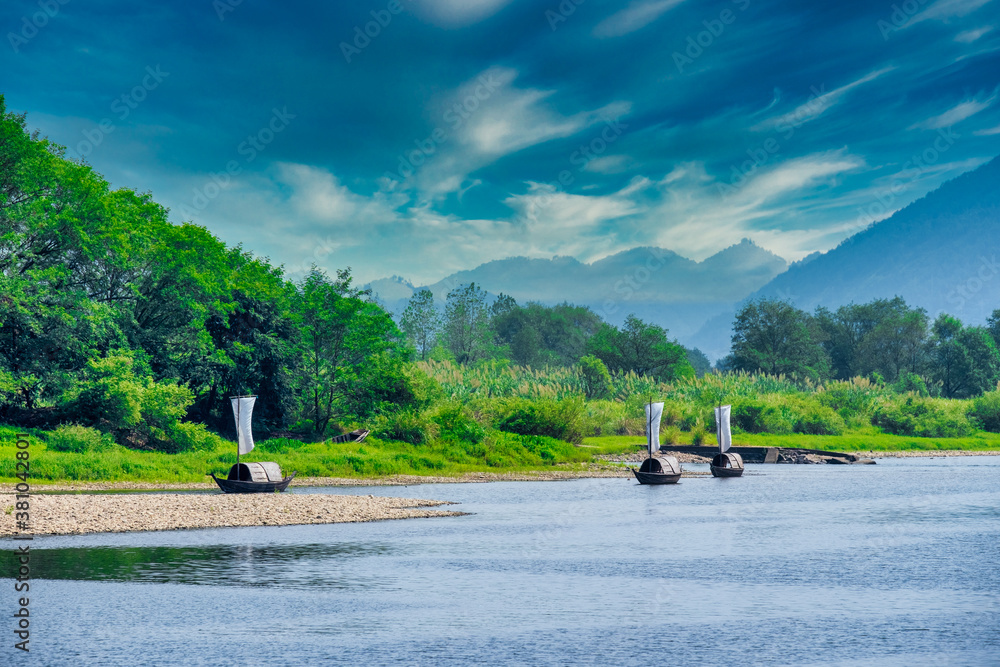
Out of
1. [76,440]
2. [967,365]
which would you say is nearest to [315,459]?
[76,440]

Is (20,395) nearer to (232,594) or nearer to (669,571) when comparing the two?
(232,594)

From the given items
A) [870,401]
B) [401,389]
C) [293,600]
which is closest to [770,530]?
[293,600]

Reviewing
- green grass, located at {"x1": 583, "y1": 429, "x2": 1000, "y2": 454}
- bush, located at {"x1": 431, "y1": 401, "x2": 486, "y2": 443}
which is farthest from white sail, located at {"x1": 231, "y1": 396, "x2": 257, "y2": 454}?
green grass, located at {"x1": 583, "y1": 429, "x2": 1000, "y2": 454}

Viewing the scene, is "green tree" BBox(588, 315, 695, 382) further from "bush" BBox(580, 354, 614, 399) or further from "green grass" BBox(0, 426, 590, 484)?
"green grass" BBox(0, 426, 590, 484)

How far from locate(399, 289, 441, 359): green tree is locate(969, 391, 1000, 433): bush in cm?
9703

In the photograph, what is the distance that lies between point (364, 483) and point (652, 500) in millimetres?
16994

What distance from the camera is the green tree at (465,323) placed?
16125cm

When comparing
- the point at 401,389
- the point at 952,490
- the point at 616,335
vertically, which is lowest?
the point at 952,490

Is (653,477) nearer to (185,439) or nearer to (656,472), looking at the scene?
(656,472)

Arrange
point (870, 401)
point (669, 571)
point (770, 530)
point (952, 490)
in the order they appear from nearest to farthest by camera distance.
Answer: point (669, 571)
point (770, 530)
point (952, 490)
point (870, 401)

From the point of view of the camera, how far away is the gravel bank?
1160 inches

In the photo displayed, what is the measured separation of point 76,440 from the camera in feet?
147

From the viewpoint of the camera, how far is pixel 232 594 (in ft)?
64.2

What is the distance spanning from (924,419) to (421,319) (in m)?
99.4
